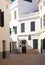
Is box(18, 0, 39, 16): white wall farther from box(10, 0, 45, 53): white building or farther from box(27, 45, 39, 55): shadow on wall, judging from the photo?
box(27, 45, 39, 55): shadow on wall

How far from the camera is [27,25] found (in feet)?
101

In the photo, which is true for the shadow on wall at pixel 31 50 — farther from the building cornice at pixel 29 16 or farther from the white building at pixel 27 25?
the building cornice at pixel 29 16

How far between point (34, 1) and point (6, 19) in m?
17.0

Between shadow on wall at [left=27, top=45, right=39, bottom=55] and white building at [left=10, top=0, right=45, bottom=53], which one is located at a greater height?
white building at [left=10, top=0, right=45, bottom=53]

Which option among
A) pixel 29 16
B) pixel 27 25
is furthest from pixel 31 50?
pixel 29 16

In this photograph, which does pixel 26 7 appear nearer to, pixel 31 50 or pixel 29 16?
pixel 29 16

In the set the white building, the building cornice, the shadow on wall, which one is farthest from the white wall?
the shadow on wall

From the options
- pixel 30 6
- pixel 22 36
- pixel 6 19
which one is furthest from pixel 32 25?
pixel 6 19

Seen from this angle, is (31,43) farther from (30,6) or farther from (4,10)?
(4,10)

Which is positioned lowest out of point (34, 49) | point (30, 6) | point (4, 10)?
point (34, 49)

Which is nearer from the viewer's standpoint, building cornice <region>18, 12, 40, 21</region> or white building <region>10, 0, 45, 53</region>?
white building <region>10, 0, 45, 53</region>

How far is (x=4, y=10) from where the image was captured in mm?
18938

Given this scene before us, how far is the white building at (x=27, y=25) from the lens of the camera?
28386mm

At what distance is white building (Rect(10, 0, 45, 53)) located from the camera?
28386mm
